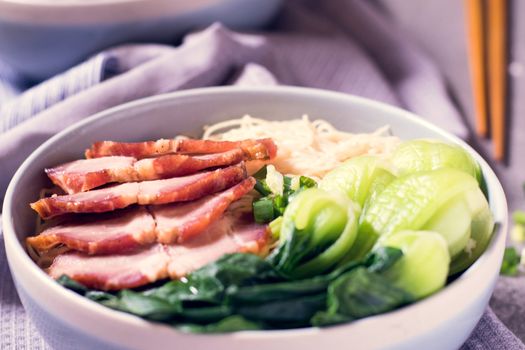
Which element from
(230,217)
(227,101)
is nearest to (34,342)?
(230,217)

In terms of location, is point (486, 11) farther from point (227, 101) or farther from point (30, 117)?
point (30, 117)

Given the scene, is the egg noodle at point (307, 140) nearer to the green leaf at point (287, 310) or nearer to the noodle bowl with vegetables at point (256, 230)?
the noodle bowl with vegetables at point (256, 230)

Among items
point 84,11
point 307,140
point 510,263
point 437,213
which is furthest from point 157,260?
point 84,11

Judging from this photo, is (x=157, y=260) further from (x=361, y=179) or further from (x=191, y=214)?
(x=361, y=179)

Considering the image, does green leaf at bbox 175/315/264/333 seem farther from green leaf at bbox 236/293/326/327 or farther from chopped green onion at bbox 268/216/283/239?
chopped green onion at bbox 268/216/283/239

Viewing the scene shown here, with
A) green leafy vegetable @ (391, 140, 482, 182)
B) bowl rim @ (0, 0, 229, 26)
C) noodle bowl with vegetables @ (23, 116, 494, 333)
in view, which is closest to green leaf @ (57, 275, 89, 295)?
noodle bowl with vegetables @ (23, 116, 494, 333)

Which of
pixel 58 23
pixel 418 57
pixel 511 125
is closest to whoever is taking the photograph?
pixel 58 23
